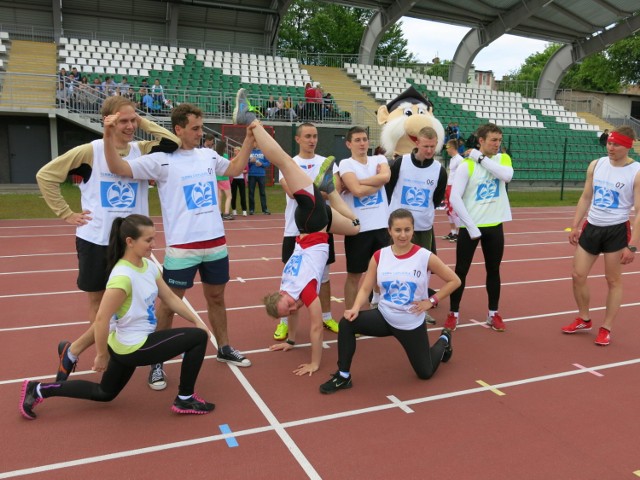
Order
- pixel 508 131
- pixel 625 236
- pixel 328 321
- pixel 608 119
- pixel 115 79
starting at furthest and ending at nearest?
pixel 608 119
pixel 508 131
pixel 115 79
pixel 328 321
pixel 625 236

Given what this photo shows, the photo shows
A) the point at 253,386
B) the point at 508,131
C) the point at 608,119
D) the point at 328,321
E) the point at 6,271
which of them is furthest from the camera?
the point at 608,119

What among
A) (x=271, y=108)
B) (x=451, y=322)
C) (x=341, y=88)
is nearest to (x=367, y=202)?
(x=451, y=322)

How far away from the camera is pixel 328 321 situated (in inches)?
212

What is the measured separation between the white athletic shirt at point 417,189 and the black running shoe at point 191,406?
110 inches

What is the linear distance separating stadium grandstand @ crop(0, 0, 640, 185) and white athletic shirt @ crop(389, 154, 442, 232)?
557 inches

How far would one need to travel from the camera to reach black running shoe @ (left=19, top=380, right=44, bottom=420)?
3461 millimetres

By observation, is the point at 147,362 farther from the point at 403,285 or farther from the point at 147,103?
the point at 147,103

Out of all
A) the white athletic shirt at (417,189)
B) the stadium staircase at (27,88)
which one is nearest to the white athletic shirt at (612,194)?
the white athletic shirt at (417,189)

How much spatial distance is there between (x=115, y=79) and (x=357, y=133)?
18.1m

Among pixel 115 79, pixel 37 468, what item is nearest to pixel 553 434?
pixel 37 468

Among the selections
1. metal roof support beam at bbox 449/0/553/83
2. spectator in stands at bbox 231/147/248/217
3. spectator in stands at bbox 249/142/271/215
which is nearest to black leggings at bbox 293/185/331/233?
spectator in stands at bbox 231/147/248/217

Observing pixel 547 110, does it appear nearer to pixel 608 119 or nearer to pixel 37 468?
pixel 608 119

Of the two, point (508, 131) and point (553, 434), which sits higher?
point (508, 131)

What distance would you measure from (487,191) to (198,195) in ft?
9.31
